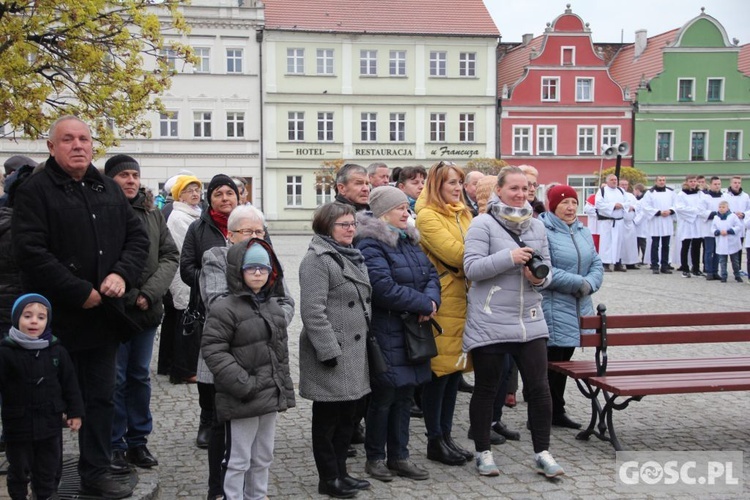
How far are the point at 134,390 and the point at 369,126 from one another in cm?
4435

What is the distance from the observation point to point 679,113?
51.1m

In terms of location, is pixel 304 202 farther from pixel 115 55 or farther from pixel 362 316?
pixel 362 316

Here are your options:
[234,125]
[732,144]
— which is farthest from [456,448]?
[732,144]

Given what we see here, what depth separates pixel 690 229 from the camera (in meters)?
19.5

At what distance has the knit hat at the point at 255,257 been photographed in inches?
190

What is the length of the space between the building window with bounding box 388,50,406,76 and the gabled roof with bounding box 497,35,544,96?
618 centimetres

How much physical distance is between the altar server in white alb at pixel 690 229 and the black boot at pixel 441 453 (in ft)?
48.3

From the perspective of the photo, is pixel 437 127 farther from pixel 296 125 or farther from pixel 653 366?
pixel 653 366

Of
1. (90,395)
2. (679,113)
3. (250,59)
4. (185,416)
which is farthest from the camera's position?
(679,113)

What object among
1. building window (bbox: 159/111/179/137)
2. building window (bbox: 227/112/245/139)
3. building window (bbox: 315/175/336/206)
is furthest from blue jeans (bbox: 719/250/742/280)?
building window (bbox: 159/111/179/137)

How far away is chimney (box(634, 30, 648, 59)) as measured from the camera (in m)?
54.4

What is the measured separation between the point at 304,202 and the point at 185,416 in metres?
42.4

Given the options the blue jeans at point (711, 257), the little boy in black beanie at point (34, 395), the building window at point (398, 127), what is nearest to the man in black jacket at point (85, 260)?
the little boy in black beanie at point (34, 395)

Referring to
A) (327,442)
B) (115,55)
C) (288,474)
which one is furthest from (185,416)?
(115,55)
